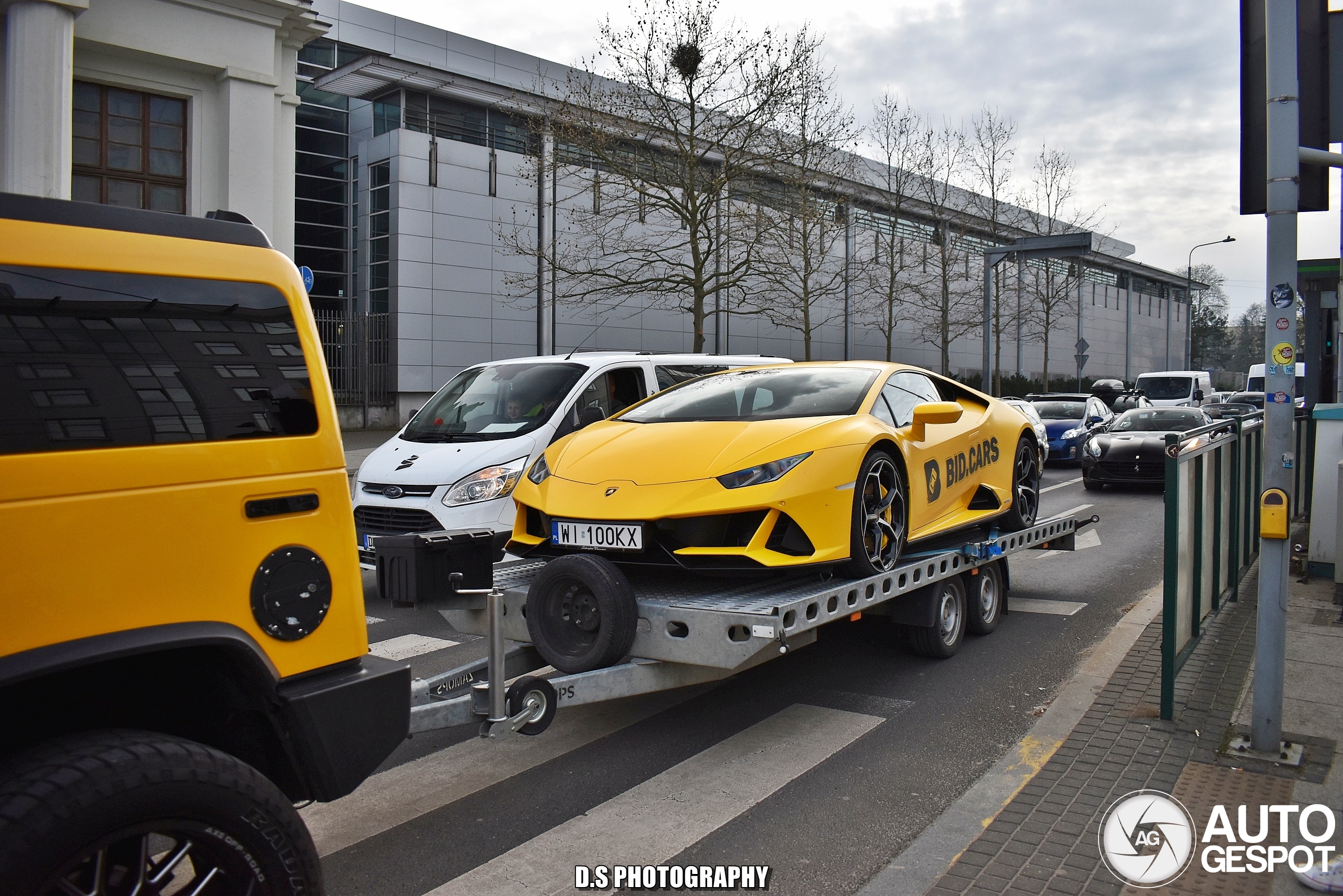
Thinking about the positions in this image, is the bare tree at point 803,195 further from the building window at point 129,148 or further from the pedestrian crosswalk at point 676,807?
the pedestrian crosswalk at point 676,807

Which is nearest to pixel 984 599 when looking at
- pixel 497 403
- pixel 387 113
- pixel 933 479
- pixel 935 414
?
pixel 933 479

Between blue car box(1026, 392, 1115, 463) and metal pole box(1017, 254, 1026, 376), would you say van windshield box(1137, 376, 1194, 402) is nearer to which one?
blue car box(1026, 392, 1115, 463)

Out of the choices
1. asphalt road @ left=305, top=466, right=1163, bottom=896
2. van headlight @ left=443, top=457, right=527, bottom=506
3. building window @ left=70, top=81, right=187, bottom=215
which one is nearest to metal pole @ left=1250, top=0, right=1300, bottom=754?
asphalt road @ left=305, top=466, right=1163, bottom=896

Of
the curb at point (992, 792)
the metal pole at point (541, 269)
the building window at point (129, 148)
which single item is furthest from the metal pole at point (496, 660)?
the metal pole at point (541, 269)

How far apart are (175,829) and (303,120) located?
29.6 metres

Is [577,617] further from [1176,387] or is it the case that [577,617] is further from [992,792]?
[1176,387]

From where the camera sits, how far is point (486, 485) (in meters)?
7.63

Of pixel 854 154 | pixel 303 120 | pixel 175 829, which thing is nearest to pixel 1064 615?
pixel 175 829

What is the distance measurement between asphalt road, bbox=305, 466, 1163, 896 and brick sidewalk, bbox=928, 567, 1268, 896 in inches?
11.9

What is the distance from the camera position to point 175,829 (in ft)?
7.16

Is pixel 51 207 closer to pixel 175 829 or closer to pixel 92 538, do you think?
pixel 92 538

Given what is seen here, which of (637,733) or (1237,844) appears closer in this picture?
(1237,844)

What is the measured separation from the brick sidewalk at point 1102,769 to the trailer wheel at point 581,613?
1561 mm

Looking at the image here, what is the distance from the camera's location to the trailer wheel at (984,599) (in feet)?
21.4
